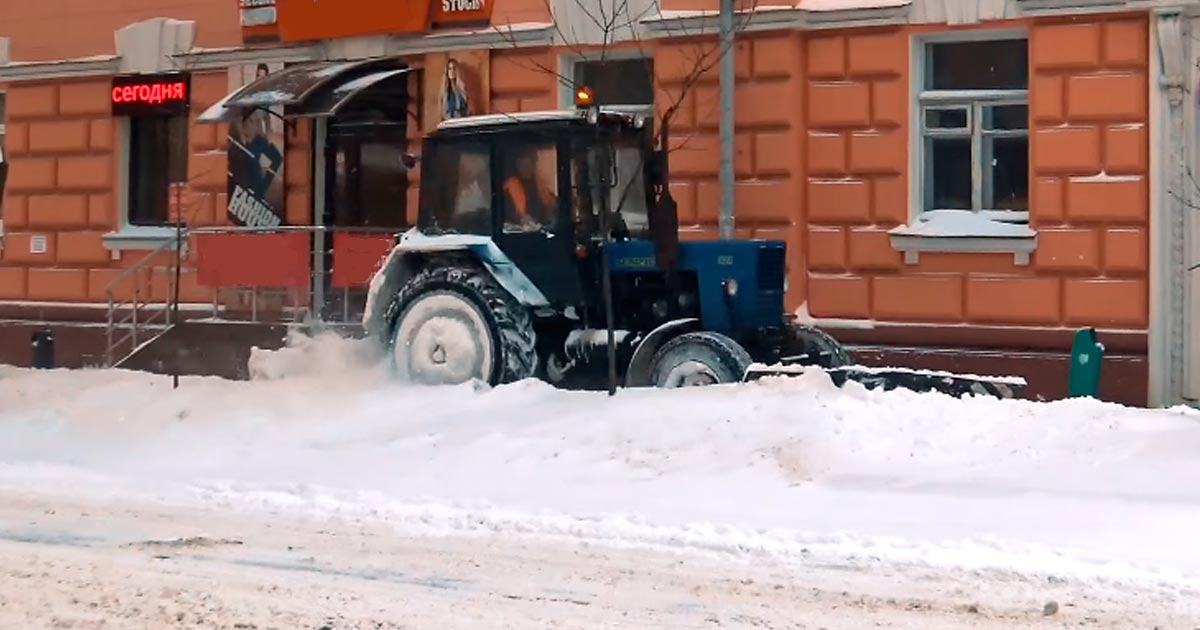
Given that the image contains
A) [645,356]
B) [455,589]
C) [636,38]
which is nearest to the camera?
[455,589]

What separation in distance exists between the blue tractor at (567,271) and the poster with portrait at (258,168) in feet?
19.2

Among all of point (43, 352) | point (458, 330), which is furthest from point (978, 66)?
point (43, 352)

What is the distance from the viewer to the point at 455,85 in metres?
19.1

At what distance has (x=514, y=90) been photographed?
18922 millimetres

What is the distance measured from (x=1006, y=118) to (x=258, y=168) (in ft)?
28.3

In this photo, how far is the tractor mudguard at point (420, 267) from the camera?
1446 cm

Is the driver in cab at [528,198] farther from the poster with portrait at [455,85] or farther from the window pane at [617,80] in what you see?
the poster with portrait at [455,85]

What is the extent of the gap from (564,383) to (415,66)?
613cm

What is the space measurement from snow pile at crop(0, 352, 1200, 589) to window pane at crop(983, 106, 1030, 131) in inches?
185

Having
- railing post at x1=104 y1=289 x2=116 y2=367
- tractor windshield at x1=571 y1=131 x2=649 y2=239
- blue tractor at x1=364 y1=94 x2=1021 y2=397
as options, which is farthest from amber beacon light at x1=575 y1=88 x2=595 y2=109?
railing post at x1=104 y1=289 x2=116 y2=367

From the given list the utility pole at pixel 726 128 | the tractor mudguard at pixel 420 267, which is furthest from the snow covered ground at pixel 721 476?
the utility pole at pixel 726 128

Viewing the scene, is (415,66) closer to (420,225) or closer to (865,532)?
(420,225)

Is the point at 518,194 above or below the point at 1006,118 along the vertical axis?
below

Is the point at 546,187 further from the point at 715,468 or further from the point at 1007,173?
the point at 1007,173
